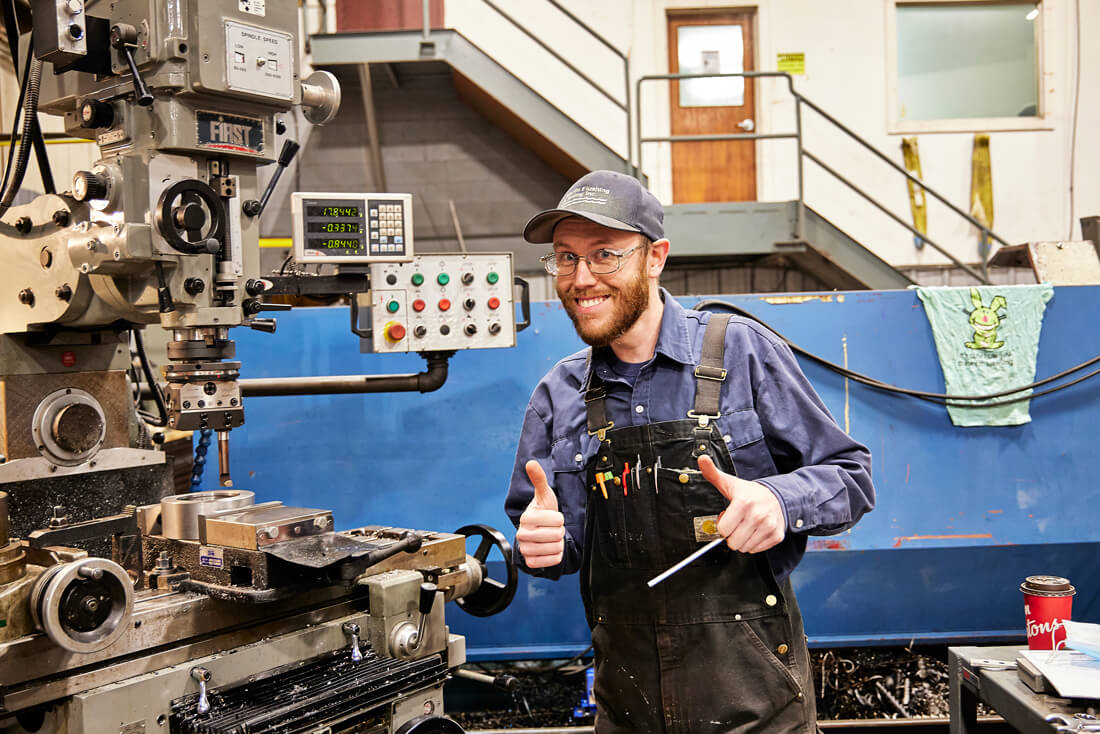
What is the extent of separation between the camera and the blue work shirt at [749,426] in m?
1.24

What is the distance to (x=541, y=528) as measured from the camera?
125 cm

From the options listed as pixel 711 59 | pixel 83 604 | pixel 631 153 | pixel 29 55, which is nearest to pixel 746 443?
pixel 83 604

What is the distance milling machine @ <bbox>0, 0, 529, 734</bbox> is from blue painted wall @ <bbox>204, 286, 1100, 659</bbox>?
0.82 meters

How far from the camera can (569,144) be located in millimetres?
4359

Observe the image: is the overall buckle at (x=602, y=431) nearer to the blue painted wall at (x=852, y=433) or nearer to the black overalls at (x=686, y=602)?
the black overalls at (x=686, y=602)

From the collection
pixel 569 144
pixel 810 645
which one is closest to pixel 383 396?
pixel 810 645

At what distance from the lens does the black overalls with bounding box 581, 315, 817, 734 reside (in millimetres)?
1255

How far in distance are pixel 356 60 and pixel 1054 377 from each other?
3.43 m

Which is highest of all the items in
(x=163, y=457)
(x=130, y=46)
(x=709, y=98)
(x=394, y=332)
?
(x=709, y=98)

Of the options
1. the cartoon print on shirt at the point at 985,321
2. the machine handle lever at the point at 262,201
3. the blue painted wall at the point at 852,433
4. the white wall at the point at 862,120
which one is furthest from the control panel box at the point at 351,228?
the white wall at the point at 862,120

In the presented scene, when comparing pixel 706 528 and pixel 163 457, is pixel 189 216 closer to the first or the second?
pixel 163 457

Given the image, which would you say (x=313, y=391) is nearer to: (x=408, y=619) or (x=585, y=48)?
(x=408, y=619)

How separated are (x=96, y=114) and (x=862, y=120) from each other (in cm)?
462

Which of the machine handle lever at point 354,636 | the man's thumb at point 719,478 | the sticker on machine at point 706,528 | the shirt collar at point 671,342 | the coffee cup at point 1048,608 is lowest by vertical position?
the coffee cup at point 1048,608
